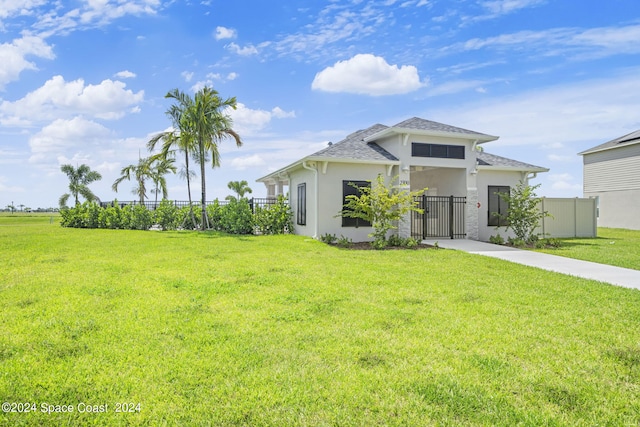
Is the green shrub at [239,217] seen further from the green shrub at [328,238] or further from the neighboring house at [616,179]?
the neighboring house at [616,179]

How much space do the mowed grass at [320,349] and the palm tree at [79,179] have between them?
98.8 feet

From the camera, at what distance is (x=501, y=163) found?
595 inches

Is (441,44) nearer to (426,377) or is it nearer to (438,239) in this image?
(438,239)

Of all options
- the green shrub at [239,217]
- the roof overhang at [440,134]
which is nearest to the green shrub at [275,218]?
the green shrub at [239,217]

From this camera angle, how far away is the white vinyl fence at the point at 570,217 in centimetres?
1692

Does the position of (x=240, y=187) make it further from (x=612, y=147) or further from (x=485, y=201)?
(x=612, y=147)

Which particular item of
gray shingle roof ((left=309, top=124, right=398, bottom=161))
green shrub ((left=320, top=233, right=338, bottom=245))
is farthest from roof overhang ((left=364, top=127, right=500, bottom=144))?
green shrub ((left=320, top=233, right=338, bottom=245))

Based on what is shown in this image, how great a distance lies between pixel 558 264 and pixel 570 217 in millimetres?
9890

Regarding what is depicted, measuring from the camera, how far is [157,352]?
357 cm

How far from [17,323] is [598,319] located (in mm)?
Result: 7082

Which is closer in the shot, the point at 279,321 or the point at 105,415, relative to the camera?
the point at 105,415

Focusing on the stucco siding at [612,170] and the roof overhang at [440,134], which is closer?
the roof overhang at [440,134]

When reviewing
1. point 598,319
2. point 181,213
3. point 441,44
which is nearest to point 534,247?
point 441,44

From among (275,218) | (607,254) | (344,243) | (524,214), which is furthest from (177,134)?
(607,254)
